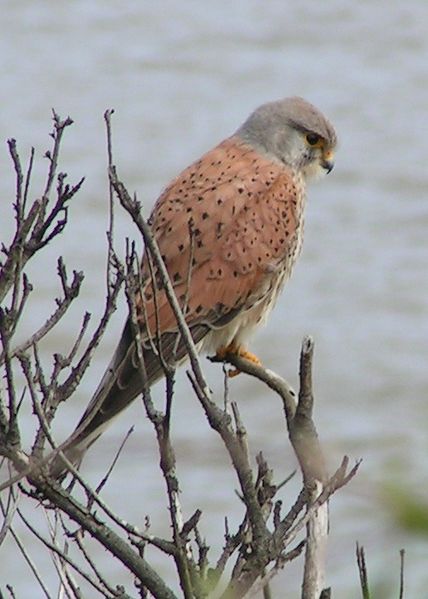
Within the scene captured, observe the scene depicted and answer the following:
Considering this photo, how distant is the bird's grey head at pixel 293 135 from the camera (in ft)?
15.9

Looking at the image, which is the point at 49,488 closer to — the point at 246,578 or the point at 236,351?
the point at 246,578

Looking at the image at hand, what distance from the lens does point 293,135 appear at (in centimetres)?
488

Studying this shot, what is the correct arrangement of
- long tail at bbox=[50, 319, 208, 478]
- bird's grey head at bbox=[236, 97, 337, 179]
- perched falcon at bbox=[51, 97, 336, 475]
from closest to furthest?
1. long tail at bbox=[50, 319, 208, 478]
2. perched falcon at bbox=[51, 97, 336, 475]
3. bird's grey head at bbox=[236, 97, 337, 179]

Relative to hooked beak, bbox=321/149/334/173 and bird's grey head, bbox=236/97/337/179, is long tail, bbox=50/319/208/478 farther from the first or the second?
hooked beak, bbox=321/149/334/173

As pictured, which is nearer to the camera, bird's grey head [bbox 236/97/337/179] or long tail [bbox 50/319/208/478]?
long tail [bbox 50/319/208/478]

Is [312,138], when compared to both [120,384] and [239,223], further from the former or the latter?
[120,384]

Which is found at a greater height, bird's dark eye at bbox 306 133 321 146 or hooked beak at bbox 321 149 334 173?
bird's dark eye at bbox 306 133 321 146

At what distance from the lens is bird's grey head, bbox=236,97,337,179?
4848 mm

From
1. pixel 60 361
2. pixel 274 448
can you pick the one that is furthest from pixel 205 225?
pixel 274 448

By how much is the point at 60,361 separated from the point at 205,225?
1808mm

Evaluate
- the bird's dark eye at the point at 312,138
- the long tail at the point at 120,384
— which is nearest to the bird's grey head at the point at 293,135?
the bird's dark eye at the point at 312,138

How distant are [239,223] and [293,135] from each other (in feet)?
1.73

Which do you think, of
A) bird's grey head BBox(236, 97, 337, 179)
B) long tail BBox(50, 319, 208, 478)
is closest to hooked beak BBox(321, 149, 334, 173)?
bird's grey head BBox(236, 97, 337, 179)

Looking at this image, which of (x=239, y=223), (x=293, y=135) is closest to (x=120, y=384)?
(x=239, y=223)
